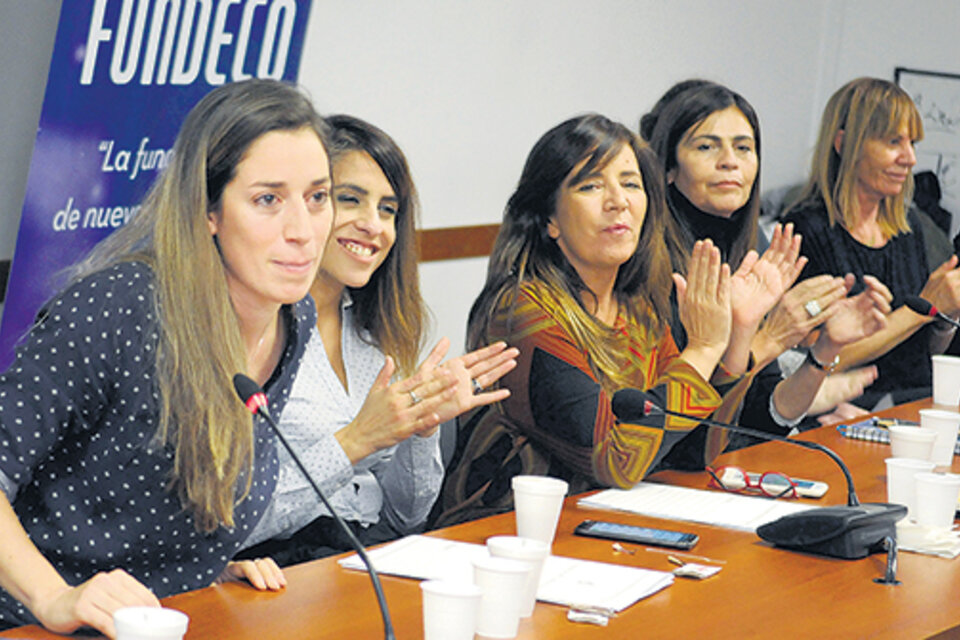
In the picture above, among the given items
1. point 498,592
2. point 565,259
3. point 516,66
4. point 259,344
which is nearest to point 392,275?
point 565,259

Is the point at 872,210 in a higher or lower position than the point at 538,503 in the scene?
higher

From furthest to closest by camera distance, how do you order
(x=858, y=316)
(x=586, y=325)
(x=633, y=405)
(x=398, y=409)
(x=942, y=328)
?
(x=942, y=328) → (x=858, y=316) → (x=586, y=325) → (x=398, y=409) → (x=633, y=405)

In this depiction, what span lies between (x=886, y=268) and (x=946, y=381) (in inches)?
42.8

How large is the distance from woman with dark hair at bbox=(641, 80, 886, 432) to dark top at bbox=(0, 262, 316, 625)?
164cm

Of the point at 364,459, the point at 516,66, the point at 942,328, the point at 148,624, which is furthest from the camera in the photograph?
the point at 516,66

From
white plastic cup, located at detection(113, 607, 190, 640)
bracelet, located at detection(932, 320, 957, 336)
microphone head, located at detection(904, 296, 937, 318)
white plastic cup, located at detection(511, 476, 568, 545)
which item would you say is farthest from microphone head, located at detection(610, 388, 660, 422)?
bracelet, located at detection(932, 320, 957, 336)

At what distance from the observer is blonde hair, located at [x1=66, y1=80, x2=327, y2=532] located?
176 centimetres

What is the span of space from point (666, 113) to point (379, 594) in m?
2.47

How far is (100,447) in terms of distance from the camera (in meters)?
1.76

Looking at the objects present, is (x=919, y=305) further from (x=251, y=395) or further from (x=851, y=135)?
(x=251, y=395)

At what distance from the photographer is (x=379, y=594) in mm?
1391

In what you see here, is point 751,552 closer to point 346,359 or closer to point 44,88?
point 346,359

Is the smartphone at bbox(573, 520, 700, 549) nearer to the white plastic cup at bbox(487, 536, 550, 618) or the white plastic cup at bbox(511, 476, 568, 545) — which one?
the white plastic cup at bbox(511, 476, 568, 545)

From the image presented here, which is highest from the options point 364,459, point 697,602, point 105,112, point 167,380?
point 105,112
